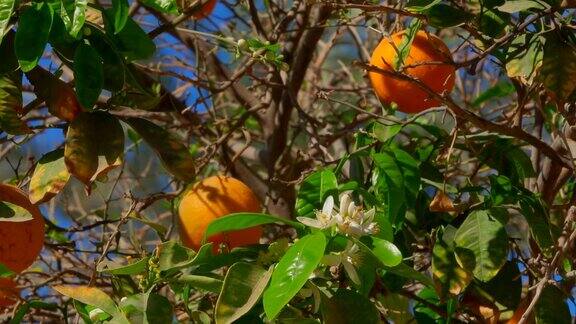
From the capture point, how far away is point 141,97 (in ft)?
4.62

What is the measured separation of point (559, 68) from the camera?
4.11 ft

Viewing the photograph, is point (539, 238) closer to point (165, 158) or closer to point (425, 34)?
point (425, 34)

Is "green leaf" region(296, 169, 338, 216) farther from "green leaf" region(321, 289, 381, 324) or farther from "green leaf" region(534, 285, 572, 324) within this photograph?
"green leaf" region(534, 285, 572, 324)

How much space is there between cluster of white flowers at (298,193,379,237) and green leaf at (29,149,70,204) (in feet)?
1.25

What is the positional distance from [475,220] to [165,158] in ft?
1.45

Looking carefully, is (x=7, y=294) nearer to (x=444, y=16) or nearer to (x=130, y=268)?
(x=130, y=268)

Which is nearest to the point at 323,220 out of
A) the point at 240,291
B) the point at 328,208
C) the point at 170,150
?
the point at 328,208

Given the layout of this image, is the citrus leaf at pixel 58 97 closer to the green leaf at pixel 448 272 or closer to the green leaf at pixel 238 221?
the green leaf at pixel 238 221

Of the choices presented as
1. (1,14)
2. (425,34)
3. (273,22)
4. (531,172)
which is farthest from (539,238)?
(273,22)

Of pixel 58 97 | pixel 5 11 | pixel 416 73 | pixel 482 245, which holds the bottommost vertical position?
pixel 482 245

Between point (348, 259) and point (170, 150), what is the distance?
38cm

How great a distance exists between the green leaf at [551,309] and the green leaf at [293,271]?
0.39m

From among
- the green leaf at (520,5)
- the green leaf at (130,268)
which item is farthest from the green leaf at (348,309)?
the green leaf at (520,5)

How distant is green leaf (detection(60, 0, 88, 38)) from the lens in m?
1.14
